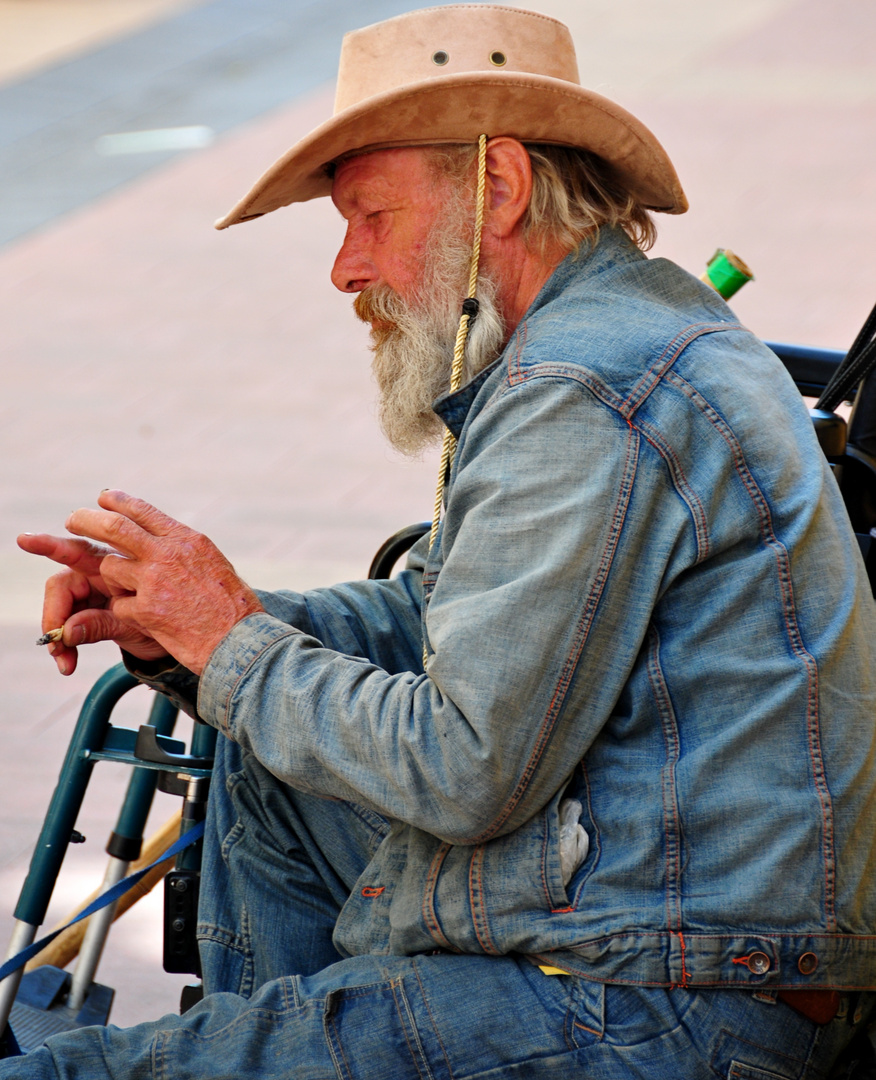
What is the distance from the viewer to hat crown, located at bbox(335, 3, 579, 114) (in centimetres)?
169

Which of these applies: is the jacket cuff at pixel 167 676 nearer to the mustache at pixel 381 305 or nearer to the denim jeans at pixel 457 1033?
the denim jeans at pixel 457 1033

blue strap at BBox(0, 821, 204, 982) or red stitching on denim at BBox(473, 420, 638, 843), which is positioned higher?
red stitching on denim at BBox(473, 420, 638, 843)

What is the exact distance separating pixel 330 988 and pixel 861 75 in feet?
34.3

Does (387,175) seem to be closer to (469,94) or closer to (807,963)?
(469,94)

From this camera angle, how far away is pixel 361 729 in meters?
1.44

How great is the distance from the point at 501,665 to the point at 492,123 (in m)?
0.74

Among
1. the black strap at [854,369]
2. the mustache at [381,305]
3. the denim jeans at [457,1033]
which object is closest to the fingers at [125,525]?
the mustache at [381,305]

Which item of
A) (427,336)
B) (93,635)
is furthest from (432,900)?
(427,336)

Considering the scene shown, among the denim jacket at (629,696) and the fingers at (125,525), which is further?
the fingers at (125,525)

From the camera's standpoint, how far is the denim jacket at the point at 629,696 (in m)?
1.38

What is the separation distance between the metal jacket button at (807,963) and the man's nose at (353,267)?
40.3 inches

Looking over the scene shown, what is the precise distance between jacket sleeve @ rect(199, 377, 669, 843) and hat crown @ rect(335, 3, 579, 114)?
490 mm

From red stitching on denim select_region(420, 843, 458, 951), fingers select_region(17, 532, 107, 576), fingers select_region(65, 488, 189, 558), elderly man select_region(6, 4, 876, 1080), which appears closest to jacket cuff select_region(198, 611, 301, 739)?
elderly man select_region(6, 4, 876, 1080)

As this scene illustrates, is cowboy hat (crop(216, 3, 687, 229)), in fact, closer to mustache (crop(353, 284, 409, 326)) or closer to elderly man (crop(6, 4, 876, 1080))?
elderly man (crop(6, 4, 876, 1080))
